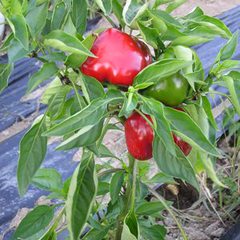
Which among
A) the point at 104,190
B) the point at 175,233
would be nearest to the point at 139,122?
the point at 104,190

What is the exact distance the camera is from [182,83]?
2.56 ft

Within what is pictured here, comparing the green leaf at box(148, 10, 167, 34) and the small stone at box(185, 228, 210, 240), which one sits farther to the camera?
the small stone at box(185, 228, 210, 240)

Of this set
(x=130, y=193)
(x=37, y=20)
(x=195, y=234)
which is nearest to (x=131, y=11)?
(x=37, y=20)

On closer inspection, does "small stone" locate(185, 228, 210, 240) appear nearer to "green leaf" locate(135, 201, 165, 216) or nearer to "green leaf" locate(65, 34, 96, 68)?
"green leaf" locate(135, 201, 165, 216)

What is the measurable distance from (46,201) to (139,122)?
3.45 ft

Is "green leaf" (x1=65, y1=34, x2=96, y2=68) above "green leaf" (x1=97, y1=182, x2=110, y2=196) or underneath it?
above

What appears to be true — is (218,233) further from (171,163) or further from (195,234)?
(171,163)

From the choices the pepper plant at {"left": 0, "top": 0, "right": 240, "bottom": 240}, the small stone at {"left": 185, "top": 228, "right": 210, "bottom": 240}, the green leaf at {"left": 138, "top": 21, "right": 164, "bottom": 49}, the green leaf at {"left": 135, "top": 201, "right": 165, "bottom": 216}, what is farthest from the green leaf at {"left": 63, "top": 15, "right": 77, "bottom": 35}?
Answer: the small stone at {"left": 185, "top": 228, "right": 210, "bottom": 240}

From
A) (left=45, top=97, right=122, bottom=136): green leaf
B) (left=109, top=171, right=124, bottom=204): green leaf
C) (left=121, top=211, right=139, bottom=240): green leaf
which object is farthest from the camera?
(left=109, top=171, right=124, bottom=204): green leaf

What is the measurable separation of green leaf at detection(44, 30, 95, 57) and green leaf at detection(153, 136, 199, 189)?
181 mm

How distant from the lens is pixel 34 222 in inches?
40.0

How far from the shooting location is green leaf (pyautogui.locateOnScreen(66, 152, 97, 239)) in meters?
0.82

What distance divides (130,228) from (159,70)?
339 millimetres

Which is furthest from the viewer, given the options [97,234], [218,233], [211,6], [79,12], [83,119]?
[211,6]
